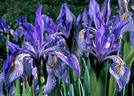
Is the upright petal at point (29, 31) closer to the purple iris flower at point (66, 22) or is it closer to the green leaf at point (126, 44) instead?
the purple iris flower at point (66, 22)

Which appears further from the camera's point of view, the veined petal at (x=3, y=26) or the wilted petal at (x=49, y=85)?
the veined petal at (x=3, y=26)

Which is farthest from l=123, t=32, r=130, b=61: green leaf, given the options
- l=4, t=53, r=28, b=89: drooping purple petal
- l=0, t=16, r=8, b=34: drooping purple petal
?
l=0, t=16, r=8, b=34: drooping purple petal

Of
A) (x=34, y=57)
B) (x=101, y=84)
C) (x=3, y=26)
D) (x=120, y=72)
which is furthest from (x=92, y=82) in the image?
(x=3, y=26)

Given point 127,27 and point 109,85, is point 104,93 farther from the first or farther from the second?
point 127,27

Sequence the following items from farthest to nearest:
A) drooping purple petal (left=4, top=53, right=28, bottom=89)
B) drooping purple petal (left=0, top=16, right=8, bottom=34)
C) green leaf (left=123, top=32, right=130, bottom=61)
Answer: drooping purple petal (left=0, top=16, right=8, bottom=34)
green leaf (left=123, top=32, right=130, bottom=61)
drooping purple petal (left=4, top=53, right=28, bottom=89)

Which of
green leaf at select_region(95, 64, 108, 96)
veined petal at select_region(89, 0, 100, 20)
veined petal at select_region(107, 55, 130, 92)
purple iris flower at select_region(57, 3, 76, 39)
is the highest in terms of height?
veined petal at select_region(89, 0, 100, 20)

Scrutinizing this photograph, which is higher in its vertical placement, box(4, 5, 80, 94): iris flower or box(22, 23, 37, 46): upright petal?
box(22, 23, 37, 46): upright petal

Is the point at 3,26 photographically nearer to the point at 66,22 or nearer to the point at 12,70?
the point at 66,22

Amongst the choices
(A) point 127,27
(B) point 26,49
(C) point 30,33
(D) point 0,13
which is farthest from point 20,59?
(D) point 0,13

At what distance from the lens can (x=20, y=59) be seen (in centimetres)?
99

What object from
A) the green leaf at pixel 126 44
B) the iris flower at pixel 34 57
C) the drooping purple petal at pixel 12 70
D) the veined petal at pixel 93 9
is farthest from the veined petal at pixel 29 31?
the green leaf at pixel 126 44

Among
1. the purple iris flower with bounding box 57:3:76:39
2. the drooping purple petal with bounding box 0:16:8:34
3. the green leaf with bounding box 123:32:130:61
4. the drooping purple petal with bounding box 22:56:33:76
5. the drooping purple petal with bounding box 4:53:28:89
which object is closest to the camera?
the drooping purple petal with bounding box 4:53:28:89

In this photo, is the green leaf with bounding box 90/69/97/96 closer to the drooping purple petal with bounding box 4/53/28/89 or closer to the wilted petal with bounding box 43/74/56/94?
the wilted petal with bounding box 43/74/56/94

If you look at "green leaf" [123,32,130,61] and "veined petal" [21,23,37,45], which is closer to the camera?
"veined petal" [21,23,37,45]
